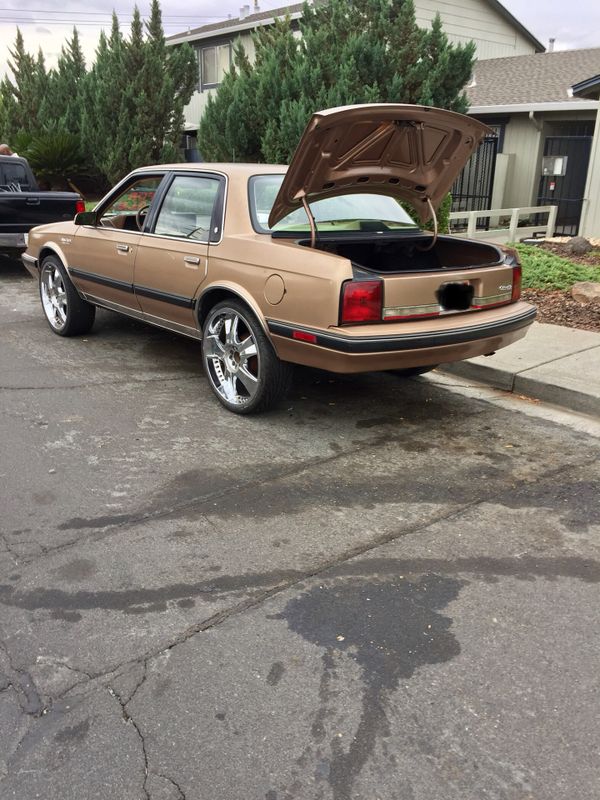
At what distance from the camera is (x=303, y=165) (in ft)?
15.0

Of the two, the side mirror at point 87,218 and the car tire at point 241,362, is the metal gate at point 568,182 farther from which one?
the car tire at point 241,362

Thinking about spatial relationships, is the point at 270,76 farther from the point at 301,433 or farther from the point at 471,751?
the point at 471,751

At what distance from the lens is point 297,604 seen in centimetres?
309

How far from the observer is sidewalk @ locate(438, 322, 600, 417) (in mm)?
5582

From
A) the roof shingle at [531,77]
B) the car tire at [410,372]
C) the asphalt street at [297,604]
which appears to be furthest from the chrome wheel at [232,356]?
the roof shingle at [531,77]

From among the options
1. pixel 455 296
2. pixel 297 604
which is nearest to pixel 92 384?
pixel 455 296

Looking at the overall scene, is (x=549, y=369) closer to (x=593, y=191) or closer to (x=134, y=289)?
(x=134, y=289)

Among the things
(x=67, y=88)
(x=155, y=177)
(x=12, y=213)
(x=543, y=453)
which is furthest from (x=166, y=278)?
(x=67, y=88)

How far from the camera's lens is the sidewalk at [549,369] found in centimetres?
558

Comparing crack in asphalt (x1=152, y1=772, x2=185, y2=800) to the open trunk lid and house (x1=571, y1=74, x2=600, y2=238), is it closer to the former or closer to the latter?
the open trunk lid

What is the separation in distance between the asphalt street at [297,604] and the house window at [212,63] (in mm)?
24353

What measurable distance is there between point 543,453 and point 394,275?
150cm

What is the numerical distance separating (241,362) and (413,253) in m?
1.71

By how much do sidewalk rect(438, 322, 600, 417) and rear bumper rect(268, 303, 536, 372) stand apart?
0.88 meters
